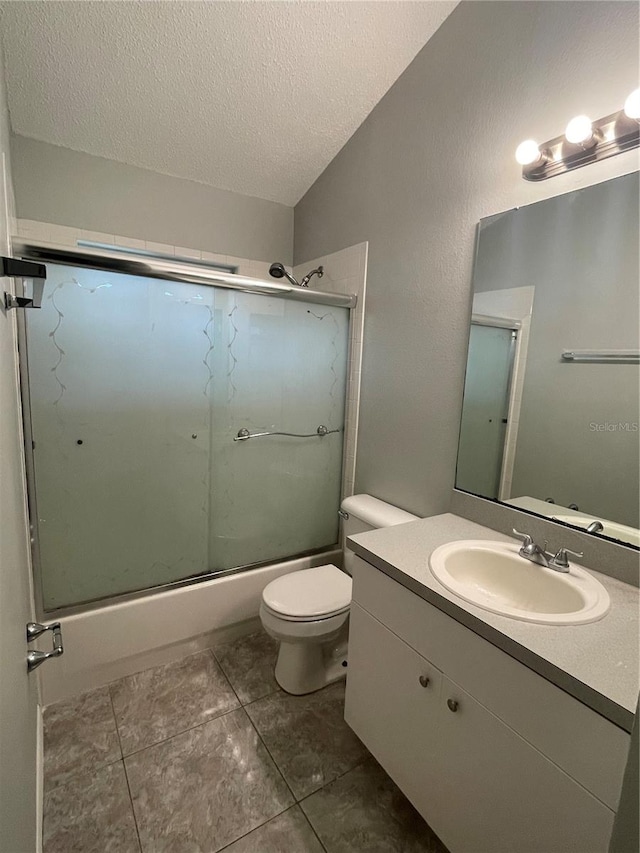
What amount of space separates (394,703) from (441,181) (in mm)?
1835

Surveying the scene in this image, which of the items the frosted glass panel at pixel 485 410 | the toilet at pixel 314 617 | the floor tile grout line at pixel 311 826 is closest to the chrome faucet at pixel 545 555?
the frosted glass panel at pixel 485 410

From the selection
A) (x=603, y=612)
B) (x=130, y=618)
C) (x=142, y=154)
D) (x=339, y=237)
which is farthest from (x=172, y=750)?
(x=142, y=154)

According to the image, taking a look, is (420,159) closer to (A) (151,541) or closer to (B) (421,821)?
(A) (151,541)

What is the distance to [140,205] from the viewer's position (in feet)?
6.59

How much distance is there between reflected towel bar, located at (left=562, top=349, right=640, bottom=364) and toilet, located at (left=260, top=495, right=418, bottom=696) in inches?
33.6

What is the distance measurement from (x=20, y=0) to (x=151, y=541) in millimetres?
1953

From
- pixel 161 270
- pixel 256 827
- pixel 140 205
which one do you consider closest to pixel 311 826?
pixel 256 827

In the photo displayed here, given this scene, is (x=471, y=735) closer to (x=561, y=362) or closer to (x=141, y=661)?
(x=561, y=362)

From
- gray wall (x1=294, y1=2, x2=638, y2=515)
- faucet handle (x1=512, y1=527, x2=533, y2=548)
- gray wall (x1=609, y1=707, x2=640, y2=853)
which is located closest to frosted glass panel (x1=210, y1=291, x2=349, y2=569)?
gray wall (x1=294, y1=2, x2=638, y2=515)

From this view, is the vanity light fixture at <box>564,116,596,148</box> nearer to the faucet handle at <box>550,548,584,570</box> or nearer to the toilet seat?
the faucet handle at <box>550,548,584,570</box>

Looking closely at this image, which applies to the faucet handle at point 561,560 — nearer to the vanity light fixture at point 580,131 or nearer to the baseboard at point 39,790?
the vanity light fixture at point 580,131

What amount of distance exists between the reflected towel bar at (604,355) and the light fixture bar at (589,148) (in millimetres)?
530

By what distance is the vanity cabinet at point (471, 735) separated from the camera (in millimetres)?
736

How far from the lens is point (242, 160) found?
2041mm
